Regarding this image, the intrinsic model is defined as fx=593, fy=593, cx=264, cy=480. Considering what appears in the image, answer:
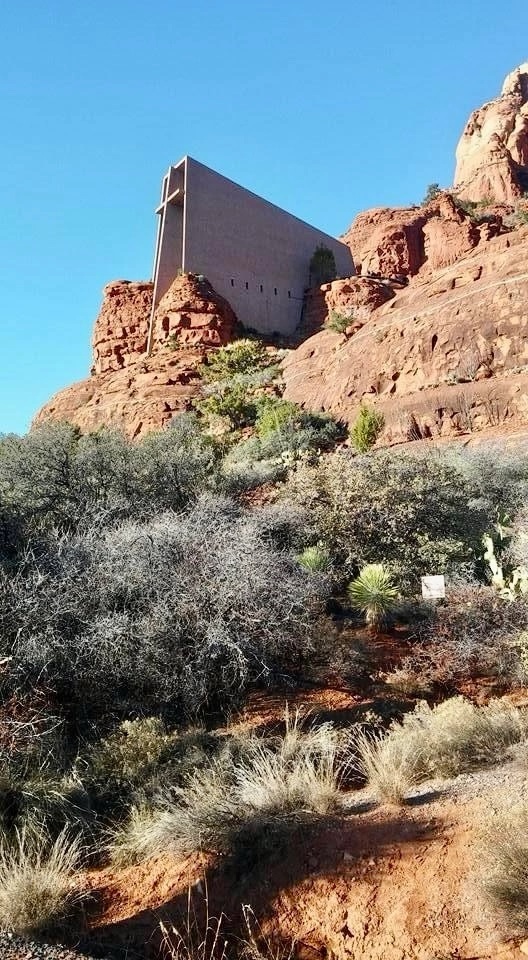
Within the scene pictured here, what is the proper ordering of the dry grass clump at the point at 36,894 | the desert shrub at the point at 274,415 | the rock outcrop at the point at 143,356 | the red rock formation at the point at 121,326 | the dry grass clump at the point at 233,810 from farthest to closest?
the red rock formation at the point at 121,326
the rock outcrop at the point at 143,356
the desert shrub at the point at 274,415
the dry grass clump at the point at 233,810
the dry grass clump at the point at 36,894

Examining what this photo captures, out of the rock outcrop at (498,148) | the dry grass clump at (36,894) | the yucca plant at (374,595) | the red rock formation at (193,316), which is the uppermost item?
the rock outcrop at (498,148)

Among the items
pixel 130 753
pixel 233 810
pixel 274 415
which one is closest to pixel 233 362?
pixel 274 415

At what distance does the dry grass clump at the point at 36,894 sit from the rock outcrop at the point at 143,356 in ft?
96.0

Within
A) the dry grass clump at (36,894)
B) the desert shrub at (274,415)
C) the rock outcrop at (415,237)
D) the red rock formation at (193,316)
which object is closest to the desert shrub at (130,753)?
the dry grass clump at (36,894)

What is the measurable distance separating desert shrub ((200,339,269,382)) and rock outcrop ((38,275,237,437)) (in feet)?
3.62

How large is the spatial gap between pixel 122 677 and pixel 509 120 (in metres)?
85.3

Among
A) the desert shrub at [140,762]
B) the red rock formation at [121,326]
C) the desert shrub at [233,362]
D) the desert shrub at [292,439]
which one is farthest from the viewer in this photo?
the red rock formation at [121,326]

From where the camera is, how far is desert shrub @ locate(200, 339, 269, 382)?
118 ft

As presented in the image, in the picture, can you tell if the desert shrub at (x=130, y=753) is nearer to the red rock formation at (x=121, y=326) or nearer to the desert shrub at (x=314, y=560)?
the desert shrub at (x=314, y=560)

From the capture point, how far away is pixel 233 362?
120 feet

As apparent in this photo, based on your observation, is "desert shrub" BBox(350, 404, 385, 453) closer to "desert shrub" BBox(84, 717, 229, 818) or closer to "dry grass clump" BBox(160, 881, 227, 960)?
"desert shrub" BBox(84, 717, 229, 818)

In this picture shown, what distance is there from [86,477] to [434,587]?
925 centimetres

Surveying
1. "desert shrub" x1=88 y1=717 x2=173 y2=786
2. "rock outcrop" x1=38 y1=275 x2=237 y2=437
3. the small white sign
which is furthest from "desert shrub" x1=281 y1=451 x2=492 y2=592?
"rock outcrop" x1=38 y1=275 x2=237 y2=437

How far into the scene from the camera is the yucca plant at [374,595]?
9.14 metres
